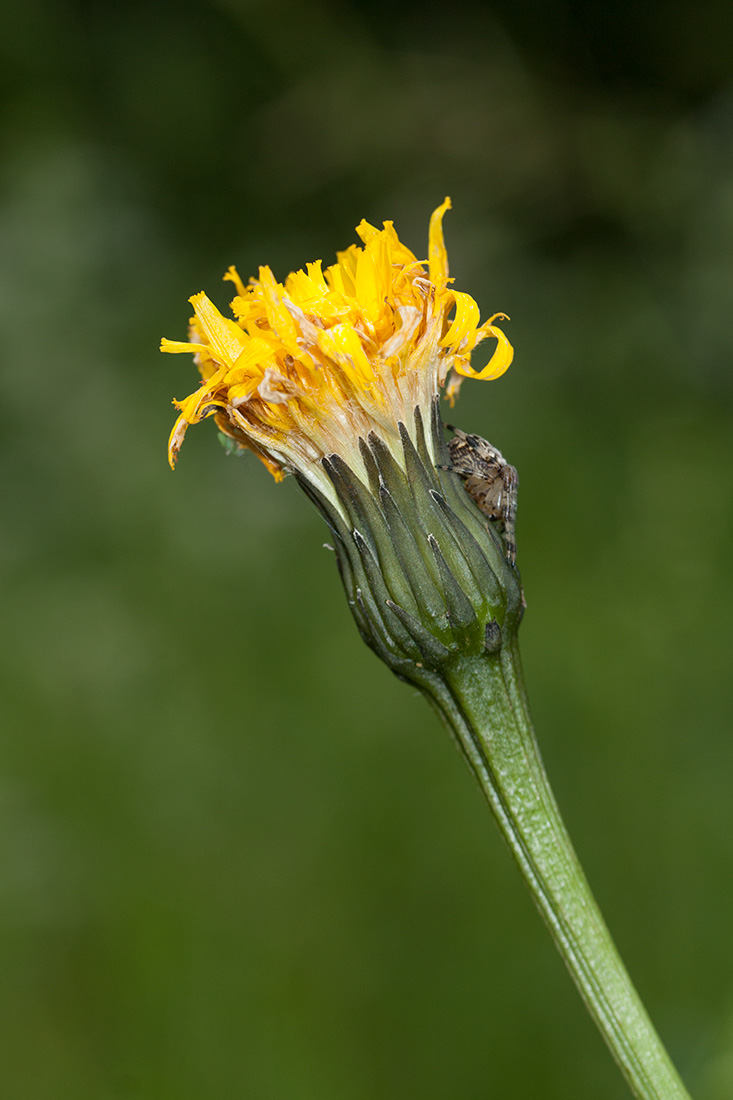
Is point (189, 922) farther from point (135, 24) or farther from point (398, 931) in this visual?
point (135, 24)

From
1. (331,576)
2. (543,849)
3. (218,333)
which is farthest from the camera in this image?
(331,576)

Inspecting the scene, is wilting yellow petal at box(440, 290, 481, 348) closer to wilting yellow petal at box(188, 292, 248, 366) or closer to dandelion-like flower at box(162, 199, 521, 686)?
dandelion-like flower at box(162, 199, 521, 686)

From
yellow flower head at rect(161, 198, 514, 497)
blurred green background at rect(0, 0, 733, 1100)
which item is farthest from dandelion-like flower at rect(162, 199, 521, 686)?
blurred green background at rect(0, 0, 733, 1100)


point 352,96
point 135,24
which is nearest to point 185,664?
point 352,96

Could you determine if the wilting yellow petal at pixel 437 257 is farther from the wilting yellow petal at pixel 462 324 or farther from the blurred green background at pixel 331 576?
the blurred green background at pixel 331 576

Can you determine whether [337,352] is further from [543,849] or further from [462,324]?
[543,849]

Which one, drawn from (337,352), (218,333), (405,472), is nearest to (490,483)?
(405,472)

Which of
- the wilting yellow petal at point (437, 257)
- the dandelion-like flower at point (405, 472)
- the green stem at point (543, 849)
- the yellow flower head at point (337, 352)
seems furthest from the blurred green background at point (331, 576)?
the wilting yellow petal at point (437, 257)

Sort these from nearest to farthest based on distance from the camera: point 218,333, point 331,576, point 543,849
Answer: point 543,849 < point 218,333 < point 331,576
